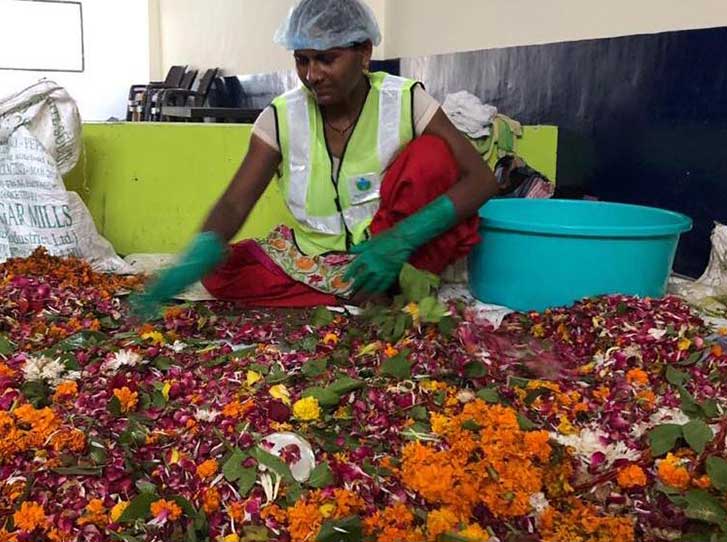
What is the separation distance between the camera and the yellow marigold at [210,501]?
3.65 feet

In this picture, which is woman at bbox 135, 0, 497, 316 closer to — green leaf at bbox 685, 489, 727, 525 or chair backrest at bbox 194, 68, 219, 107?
green leaf at bbox 685, 489, 727, 525

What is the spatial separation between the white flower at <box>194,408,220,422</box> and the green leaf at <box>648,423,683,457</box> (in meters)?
0.72

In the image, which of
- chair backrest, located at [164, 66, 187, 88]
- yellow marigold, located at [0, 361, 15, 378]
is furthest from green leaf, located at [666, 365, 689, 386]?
chair backrest, located at [164, 66, 187, 88]

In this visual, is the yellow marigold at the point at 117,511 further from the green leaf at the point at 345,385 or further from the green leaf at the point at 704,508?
the green leaf at the point at 704,508

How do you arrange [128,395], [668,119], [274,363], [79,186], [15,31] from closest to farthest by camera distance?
1. [128,395]
2. [274,363]
3. [668,119]
4. [79,186]
5. [15,31]

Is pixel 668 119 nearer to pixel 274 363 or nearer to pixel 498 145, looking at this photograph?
pixel 498 145

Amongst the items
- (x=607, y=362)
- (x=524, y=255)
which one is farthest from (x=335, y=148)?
(x=607, y=362)

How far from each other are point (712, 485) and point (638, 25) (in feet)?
6.02

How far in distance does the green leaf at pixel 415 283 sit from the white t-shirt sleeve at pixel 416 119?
46cm

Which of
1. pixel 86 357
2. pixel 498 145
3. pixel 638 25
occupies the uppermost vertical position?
pixel 638 25

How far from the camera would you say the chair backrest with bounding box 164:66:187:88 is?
26.8 feet

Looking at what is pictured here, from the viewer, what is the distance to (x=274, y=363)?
1593 millimetres

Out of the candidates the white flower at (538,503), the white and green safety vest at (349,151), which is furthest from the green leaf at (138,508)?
the white and green safety vest at (349,151)

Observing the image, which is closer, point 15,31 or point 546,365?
point 546,365
